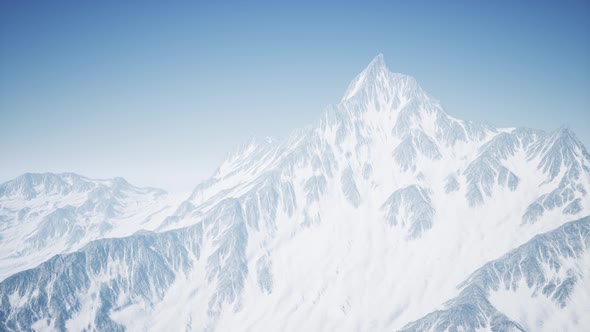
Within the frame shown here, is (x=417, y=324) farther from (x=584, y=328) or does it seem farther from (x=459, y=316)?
(x=584, y=328)

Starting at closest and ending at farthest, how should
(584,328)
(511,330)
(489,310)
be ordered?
(511,330) < (489,310) < (584,328)

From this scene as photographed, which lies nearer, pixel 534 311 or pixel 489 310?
pixel 489 310

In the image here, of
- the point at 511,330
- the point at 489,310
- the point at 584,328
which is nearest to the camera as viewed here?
the point at 511,330

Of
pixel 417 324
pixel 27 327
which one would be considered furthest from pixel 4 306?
pixel 417 324

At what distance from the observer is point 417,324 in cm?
18112

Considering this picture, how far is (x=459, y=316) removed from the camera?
16900 cm

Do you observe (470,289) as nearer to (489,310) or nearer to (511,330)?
(489,310)

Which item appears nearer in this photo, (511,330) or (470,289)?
(511,330)

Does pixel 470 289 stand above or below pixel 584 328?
above

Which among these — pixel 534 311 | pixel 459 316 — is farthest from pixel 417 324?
pixel 534 311

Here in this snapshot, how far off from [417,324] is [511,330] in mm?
40635

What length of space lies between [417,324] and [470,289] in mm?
40585

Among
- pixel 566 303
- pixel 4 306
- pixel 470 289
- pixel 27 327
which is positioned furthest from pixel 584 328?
pixel 4 306

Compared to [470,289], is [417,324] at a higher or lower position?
lower
